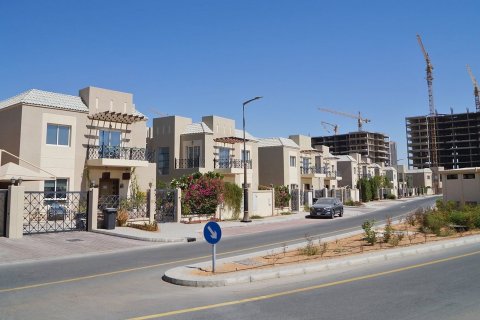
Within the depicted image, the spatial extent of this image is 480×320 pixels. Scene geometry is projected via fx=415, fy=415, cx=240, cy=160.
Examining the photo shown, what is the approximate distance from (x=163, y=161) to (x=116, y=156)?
10639 millimetres

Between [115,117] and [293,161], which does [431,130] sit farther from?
[115,117]

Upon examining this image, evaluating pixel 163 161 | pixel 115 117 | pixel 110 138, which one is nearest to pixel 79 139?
pixel 110 138

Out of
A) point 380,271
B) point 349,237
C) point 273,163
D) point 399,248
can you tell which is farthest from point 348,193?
point 380,271

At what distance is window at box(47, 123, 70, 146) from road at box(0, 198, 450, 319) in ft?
44.9

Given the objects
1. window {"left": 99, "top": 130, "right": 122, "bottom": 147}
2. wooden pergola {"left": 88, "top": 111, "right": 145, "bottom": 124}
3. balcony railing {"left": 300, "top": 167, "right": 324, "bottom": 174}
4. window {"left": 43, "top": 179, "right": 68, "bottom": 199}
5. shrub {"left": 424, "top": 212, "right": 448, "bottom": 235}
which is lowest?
shrub {"left": 424, "top": 212, "right": 448, "bottom": 235}

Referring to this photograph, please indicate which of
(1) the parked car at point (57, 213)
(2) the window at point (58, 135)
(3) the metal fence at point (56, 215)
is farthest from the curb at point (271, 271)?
(2) the window at point (58, 135)

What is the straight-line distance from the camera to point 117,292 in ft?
29.0

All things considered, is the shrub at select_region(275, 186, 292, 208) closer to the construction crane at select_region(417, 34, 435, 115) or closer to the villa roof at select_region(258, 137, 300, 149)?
the villa roof at select_region(258, 137, 300, 149)

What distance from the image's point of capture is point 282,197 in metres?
39.6

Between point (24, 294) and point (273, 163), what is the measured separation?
40.2 metres

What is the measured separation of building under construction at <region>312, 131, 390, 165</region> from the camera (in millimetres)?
166250

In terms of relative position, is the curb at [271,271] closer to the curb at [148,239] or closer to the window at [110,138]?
the curb at [148,239]

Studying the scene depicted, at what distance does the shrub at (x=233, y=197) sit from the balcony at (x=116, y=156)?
644 cm

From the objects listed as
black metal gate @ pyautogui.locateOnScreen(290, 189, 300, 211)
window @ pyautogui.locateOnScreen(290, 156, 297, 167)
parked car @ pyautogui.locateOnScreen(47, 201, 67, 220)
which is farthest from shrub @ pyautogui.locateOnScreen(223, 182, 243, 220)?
window @ pyautogui.locateOnScreen(290, 156, 297, 167)
